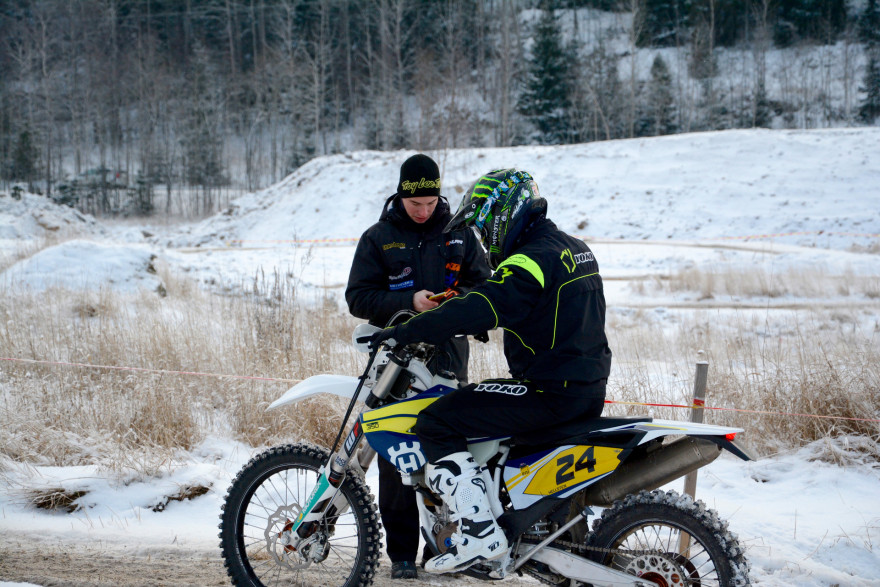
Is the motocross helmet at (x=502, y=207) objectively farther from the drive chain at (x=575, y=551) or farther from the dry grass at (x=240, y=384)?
the dry grass at (x=240, y=384)

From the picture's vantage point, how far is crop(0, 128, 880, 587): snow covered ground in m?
4.58

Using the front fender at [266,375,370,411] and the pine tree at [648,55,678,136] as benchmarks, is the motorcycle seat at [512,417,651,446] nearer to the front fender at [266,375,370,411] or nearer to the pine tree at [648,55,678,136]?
the front fender at [266,375,370,411]

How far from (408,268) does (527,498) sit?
168 centimetres

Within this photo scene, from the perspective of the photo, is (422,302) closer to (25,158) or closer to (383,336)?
(383,336)

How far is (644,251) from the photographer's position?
20.9 m

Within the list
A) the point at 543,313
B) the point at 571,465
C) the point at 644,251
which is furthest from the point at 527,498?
the point at 644,251

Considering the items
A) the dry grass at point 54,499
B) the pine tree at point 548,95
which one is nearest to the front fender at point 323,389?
the dry grass at point 54,499

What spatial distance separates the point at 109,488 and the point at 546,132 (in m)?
47.3

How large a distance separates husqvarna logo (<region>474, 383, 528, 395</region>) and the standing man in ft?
2.49

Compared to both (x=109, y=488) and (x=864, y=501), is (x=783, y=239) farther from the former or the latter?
(x=109, y=488)

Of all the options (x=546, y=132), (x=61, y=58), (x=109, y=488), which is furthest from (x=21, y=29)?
(x=109, y=488)

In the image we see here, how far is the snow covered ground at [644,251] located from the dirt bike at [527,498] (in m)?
1.07

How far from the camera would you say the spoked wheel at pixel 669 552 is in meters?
2.88

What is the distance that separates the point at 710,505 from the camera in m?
4.80
